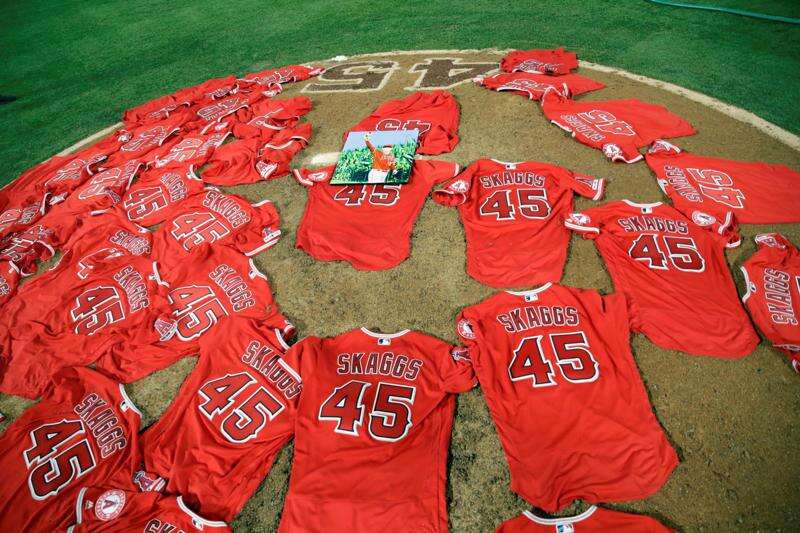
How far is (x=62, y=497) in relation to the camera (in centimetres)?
393

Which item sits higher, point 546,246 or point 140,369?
point 546,246

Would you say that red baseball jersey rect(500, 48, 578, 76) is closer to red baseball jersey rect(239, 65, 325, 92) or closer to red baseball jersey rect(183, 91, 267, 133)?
red baseball jersey rect(239, 65, 325, 92)

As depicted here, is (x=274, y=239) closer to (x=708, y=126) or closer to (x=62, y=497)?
(x=62, y=497)

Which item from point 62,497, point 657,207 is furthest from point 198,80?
point 657,207

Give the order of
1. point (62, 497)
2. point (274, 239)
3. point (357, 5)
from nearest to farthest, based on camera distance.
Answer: point (62, 497), point (274, 239), point (357, 5)

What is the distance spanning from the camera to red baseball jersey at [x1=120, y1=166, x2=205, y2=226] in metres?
6.74

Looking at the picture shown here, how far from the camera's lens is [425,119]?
297 inches

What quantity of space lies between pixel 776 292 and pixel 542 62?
19.9 feet

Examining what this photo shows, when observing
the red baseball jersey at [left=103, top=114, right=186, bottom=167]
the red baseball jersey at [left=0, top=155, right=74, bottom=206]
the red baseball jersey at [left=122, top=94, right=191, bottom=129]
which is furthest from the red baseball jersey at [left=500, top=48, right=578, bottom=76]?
the red baseball jersey at [left=0, top=155, right=74, bottom=206]

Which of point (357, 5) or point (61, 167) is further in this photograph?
point (357, 5)

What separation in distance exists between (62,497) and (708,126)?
952 centimetres

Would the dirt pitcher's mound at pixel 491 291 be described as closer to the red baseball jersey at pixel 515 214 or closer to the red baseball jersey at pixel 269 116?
the red baseball jersey at pixel 515 214

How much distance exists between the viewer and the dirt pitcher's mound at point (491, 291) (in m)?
3.58

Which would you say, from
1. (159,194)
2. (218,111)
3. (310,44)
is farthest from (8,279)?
(310,44)
